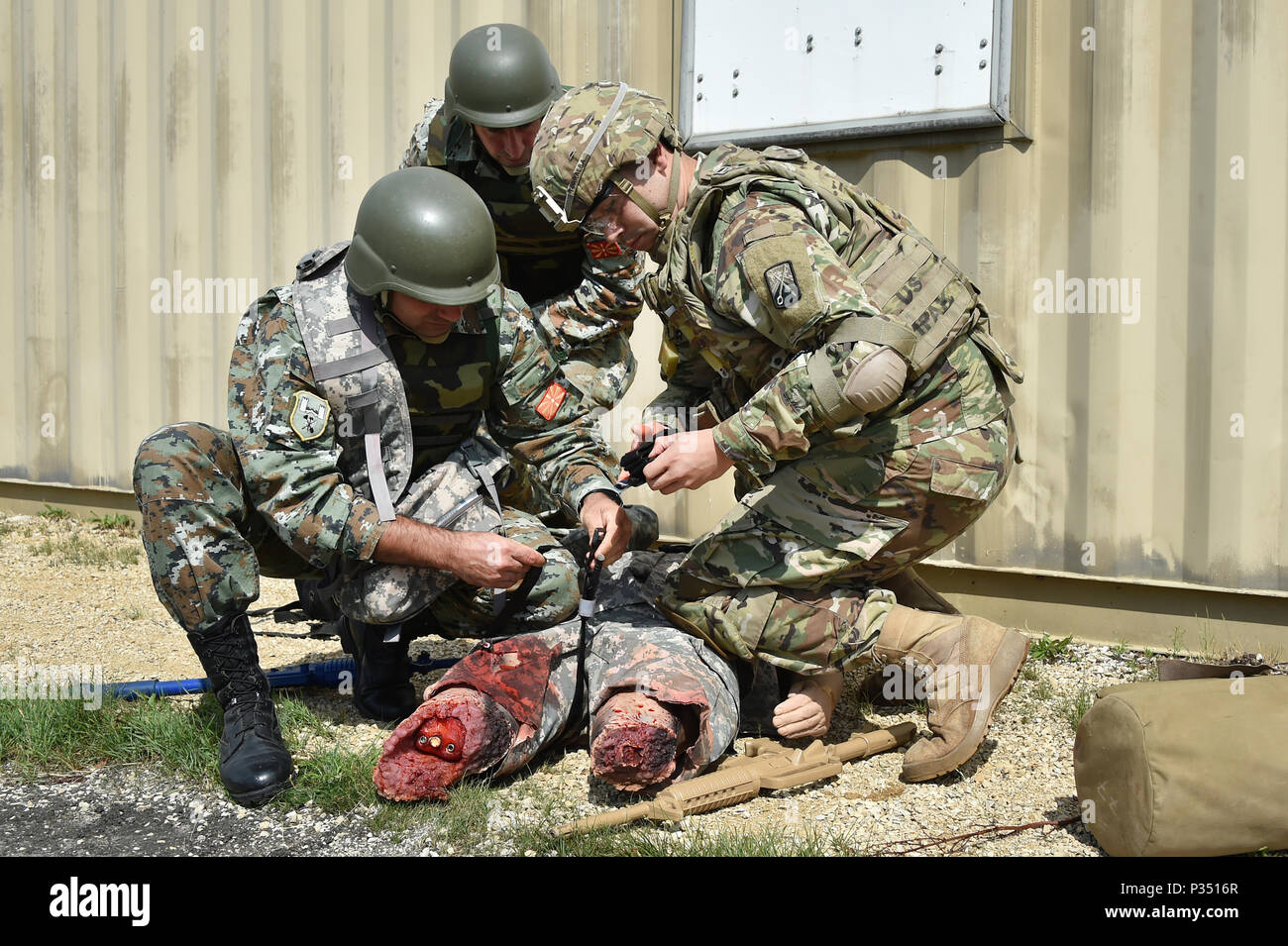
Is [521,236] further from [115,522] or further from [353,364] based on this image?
[115,522]

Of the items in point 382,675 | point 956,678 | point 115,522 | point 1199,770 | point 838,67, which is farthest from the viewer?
point 115,522

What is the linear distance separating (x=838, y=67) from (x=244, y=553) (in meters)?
2.90

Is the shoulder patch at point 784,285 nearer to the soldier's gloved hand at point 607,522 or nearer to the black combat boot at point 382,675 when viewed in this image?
the soldier's gloved hand at point 607,522

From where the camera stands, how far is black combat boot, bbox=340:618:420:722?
3504 millimetres

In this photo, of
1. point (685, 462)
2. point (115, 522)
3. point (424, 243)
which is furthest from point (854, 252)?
point (115, 522)

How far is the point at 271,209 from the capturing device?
6.38 meters

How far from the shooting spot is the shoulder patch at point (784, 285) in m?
2.82

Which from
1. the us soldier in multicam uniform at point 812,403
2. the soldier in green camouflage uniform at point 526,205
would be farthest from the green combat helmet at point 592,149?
the soldier in green camouflage uniform at point 526,205

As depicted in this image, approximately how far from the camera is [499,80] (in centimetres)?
399

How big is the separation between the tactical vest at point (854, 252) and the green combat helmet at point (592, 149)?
11 centimetres

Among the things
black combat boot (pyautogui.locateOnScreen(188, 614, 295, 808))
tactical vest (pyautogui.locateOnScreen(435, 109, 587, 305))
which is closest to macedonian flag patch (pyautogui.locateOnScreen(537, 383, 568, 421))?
tactical vest (pyautogui.locateOnScreen(435, 109, 587, 305))

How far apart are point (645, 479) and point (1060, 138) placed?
7.42ft

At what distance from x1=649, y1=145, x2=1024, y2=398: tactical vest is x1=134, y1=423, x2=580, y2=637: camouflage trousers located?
0.86 meters

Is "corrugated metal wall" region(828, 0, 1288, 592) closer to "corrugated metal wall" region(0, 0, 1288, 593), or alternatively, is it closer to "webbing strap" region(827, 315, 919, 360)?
"corrugated metal wall" region(0, 0, 1288, 593)
